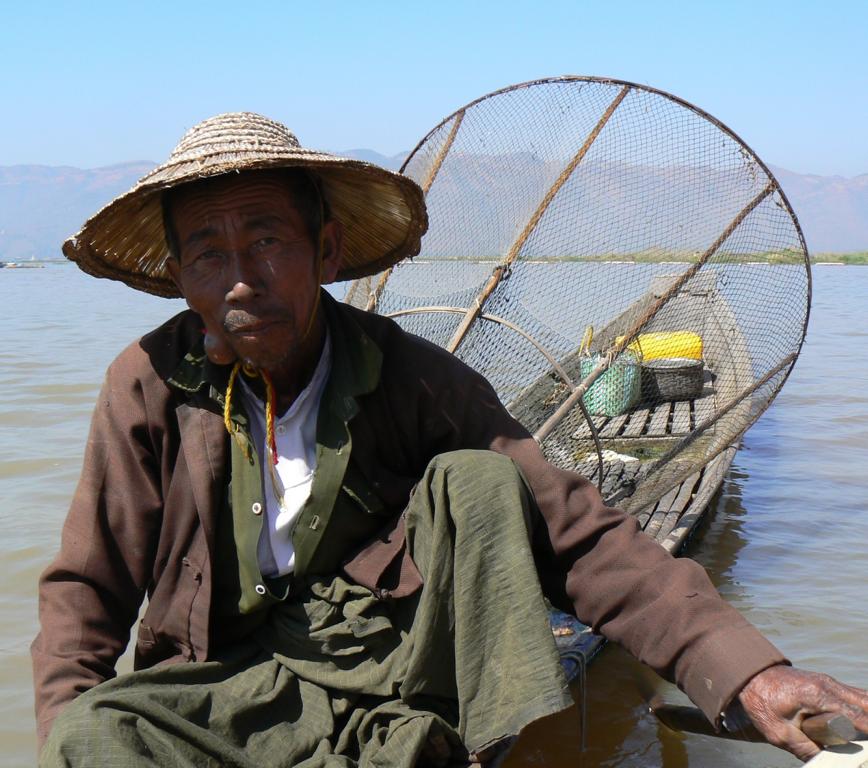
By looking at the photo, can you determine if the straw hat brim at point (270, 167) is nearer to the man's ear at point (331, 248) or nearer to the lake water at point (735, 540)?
the man's ear at point (331, 248)

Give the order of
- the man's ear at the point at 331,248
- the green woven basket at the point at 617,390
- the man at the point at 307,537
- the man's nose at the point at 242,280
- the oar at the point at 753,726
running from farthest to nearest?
the green woven basket at the point at 617,390
the man's ear at the point at 331,248
the man's nose at the point at 242,280
the man at the point at 307,537
the oar at the point at 753,726

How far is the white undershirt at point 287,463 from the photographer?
68.7 inches

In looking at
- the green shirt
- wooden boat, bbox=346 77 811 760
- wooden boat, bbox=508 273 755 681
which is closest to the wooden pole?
wooden boat, bbox=346 77 811 760

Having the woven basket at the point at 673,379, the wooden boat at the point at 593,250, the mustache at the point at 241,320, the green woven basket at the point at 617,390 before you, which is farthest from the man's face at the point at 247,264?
the woven basket at the point at 673,379

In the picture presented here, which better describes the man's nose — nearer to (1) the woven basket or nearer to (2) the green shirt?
(2) the green shirt

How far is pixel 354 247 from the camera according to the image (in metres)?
2.12

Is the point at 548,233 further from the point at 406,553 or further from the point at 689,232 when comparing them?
the point at 406,553

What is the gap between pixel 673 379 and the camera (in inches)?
205

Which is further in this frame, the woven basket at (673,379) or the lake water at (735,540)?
the woven basket at (673,379)

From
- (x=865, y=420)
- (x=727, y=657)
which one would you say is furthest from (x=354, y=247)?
(x=865, y=420)

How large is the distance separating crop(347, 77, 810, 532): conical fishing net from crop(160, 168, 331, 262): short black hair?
167 cm

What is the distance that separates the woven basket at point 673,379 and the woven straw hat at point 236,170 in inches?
130

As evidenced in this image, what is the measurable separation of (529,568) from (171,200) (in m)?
0.88

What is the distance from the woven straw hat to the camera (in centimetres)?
163
